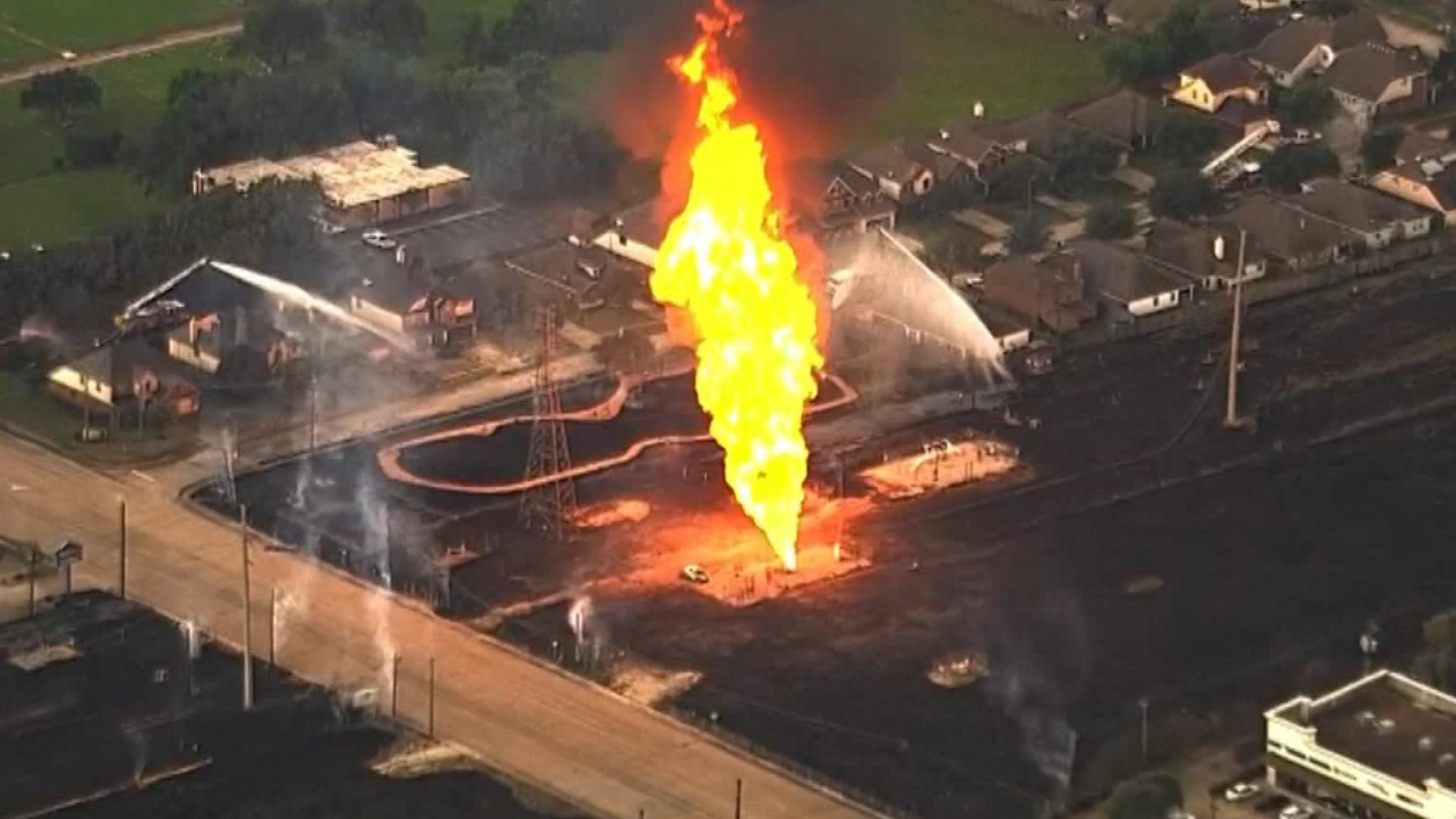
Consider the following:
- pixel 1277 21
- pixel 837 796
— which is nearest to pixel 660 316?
pixel 837 796

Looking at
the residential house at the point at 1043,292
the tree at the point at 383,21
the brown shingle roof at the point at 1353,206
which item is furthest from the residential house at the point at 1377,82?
the tree at the point at 383,21

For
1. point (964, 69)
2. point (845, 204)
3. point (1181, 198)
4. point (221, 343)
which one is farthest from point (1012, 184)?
point (221, 343)

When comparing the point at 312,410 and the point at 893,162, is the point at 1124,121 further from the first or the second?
the point at 312,410

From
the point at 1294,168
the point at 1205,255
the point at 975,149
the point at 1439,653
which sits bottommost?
the point at 1439,653

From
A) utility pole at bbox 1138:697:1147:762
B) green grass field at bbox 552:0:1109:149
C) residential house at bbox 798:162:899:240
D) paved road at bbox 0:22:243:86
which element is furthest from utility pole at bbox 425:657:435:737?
paved road at bbox 0:22:243:86

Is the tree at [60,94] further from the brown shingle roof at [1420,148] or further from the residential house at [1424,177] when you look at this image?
the brown shingle roof at [1420,148]

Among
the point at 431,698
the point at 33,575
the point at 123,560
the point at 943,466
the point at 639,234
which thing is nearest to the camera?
the point at 431,698

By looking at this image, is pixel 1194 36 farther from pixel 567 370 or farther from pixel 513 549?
pixel 513 549
